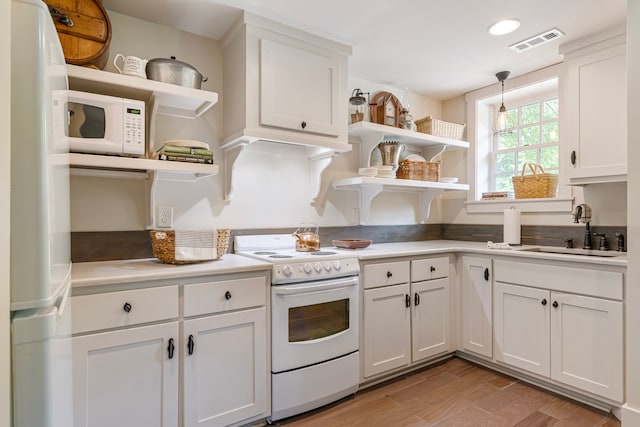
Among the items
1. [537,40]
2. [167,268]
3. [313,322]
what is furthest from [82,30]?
[537,40]

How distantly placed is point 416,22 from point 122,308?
231cm

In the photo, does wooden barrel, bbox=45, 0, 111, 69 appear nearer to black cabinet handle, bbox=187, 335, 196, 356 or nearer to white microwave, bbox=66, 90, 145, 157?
white microwave, bbox=66, 90, 145, 157

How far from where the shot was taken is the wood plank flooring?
6.53 ft

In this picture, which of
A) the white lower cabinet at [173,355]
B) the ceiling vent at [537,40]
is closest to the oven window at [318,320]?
the white lower cabinet at [173,355]

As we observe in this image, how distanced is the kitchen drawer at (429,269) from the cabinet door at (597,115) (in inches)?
42.6

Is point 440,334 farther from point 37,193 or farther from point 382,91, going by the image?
point 37,193

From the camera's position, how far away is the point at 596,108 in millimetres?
2391

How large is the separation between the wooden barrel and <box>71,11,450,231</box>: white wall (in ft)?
0.96

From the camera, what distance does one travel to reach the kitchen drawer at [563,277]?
202cm

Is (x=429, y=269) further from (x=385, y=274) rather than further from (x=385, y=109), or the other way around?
(x=385, y=109)

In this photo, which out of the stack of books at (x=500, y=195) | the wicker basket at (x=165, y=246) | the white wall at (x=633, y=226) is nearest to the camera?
the white wall at (x=633, y=226)

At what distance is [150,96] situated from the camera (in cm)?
193

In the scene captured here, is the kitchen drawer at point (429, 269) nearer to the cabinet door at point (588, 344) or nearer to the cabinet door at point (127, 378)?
the cabinet door at point (588, 344)

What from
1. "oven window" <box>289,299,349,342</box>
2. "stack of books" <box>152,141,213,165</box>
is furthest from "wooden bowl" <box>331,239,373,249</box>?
"stack of books" <box>152,141,213,165</box>
